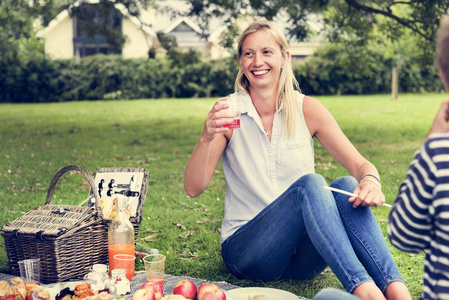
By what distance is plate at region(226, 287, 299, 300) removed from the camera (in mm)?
3117

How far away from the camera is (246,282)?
Result: 3.58 meters

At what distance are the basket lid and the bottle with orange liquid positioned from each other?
159 mm

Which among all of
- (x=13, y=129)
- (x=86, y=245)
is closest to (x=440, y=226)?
(x=86, y=245)

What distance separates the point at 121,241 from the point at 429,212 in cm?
232

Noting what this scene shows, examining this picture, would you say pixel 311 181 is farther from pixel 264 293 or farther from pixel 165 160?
pixel 165 160

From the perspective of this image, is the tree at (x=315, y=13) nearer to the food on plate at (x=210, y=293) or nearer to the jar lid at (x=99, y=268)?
the jar lid at (x=99, y=268)

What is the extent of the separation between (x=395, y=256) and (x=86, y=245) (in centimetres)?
208

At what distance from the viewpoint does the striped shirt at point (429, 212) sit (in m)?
1.58

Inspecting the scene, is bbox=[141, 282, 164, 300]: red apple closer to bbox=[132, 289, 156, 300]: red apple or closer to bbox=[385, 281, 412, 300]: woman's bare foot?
bbox=[132, 289, 156, 300]: red apple

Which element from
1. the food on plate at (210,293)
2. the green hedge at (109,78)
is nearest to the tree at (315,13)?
the food on plate at (210,293)

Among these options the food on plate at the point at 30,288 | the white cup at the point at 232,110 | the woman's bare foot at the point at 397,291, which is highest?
the white cup at the point at 232,110

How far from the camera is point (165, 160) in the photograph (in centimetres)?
838

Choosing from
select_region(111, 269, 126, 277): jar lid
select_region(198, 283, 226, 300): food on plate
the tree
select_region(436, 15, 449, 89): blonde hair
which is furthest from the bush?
select_region(436, 15, 449, 89): blonde hair

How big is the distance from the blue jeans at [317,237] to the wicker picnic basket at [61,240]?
817 mm
